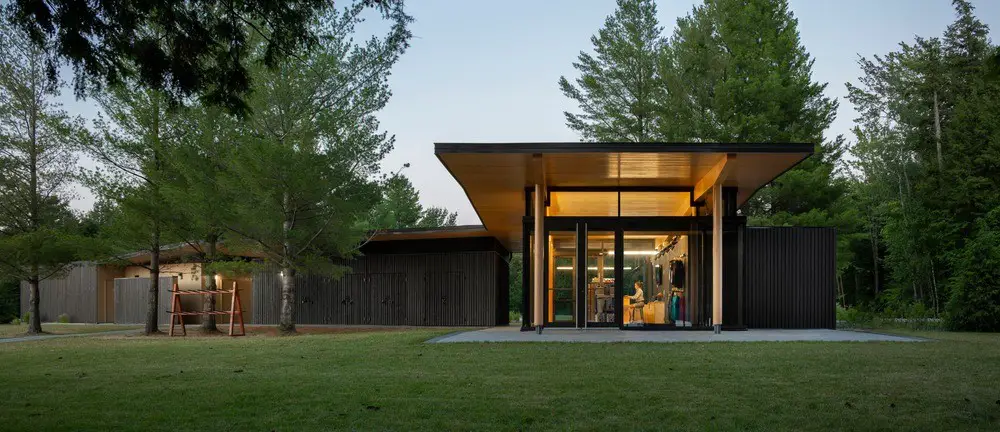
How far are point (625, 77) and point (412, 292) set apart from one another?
12772 mm

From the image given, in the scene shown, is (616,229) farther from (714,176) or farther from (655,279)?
(714,176)

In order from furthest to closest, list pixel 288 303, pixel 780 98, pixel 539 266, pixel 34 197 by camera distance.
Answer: pixel 780 98 → pixel 34 197 → pixel 288 303 → pixel 539 266

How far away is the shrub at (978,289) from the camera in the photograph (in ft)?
69.2

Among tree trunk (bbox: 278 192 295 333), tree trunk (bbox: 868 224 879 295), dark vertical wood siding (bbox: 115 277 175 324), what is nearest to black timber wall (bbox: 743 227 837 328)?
tree trunk (bbox: 278 192 295 333)

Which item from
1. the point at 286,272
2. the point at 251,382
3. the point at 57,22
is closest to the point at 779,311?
the point at 286,272

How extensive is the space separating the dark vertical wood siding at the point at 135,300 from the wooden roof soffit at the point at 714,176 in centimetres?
2272

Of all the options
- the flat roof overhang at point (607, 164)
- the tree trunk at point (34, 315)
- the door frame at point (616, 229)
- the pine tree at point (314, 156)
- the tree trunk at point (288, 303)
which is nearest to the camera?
the flat roof overhang at point (607, 164)

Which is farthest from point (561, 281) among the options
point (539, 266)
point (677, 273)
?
point (677, 273)

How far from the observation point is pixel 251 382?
8555 mm

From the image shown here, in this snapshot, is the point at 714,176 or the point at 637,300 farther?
the point at 637,300

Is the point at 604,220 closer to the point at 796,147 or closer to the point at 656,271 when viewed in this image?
the point at 656,271

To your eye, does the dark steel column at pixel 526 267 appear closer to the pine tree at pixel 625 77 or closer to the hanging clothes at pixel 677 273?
the hanging clothes at pixel 677 273

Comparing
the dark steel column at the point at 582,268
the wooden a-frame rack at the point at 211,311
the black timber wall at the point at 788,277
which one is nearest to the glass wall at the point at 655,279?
the dark steel column at the point at 582,268

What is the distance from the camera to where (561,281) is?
17.4 meters
